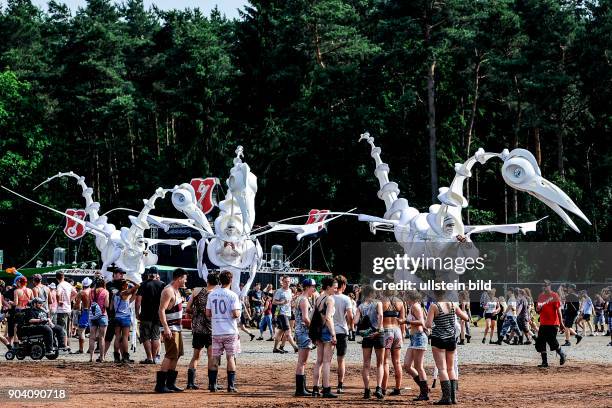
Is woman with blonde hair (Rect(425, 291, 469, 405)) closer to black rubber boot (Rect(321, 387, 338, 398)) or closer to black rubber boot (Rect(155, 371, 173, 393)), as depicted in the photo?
black rubber boot (Rect(321, 387, 338, 398))

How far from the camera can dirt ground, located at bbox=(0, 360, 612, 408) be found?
1571cm

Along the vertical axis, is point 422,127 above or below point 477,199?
above

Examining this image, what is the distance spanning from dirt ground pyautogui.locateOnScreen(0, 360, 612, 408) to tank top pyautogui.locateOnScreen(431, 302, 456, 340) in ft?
3.51

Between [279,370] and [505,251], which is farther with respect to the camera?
[505,251]

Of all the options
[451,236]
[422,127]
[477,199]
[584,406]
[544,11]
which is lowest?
[584,406]

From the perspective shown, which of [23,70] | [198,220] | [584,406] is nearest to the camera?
[584,406]

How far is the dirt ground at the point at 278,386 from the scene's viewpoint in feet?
51.5

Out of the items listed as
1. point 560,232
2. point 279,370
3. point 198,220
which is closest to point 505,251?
point 560,232

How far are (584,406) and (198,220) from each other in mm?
17824

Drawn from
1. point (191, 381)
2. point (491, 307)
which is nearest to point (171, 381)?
point (191, 381)

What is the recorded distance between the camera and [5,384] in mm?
17312

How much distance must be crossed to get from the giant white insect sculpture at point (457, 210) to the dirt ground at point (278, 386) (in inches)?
148

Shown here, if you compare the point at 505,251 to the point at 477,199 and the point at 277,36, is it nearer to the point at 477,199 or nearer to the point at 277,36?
the point at 477,199

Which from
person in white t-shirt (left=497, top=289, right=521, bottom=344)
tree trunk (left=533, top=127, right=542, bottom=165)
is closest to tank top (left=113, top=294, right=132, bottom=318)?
person in white t-shirt (left=497, top=289, right=521, bottom=344)
